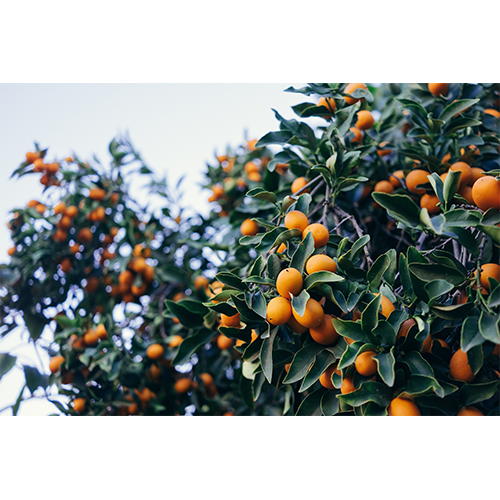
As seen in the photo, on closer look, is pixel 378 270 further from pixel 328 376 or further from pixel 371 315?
pixel 328 376

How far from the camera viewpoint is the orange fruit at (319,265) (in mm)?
945

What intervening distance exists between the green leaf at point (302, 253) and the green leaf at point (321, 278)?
0.05 m

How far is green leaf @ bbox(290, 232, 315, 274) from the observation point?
0.97 m

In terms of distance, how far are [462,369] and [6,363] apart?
1699 mm

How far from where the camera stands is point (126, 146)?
7.84 feet

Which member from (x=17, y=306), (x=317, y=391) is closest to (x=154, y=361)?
(x=17, y=306)

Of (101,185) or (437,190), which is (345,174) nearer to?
(437,190)

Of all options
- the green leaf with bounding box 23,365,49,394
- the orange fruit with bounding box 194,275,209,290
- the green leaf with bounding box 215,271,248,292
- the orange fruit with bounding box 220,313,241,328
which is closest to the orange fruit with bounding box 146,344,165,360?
the orange fruit with bounding box 194,275,209,290

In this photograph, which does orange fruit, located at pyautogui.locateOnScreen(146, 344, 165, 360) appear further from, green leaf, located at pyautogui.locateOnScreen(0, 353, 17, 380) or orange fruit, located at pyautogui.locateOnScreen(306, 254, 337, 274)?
orange fruit, located at pyautogui.locateOnScreen(306, 254, 337, 274)

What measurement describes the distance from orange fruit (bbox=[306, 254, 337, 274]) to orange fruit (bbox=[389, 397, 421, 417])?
32 centimetres

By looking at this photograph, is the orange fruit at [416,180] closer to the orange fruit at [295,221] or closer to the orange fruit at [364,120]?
the orange fruit at [364,120]

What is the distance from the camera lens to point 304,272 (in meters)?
0.98

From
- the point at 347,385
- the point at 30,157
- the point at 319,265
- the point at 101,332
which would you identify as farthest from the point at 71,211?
the point at 347,385

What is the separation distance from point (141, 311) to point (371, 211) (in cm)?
129
